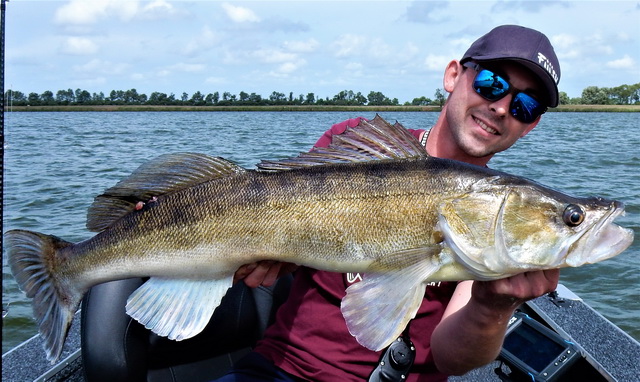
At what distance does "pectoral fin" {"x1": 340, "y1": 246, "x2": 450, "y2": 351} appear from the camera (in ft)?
7.34

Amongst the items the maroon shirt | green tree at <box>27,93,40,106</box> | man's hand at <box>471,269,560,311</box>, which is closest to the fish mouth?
man's hand at <box>471,269,560,311</box>

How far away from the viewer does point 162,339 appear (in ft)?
10.8

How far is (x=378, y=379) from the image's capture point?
2689 millimetres

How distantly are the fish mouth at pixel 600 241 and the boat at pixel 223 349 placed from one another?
1.84 metres

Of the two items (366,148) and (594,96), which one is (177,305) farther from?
(594,96)

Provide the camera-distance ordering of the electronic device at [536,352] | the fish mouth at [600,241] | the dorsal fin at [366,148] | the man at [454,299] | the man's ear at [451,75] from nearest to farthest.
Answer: the fish mouth at [600,241], the dorsal fin at [366,148], the man at [454,299], the man's ear at [451,75], the electronic device at [536,352]

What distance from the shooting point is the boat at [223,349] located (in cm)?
308

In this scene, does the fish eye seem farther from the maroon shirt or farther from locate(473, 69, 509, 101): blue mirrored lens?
locate(473, 69, 509, 101): blue mirrored lens

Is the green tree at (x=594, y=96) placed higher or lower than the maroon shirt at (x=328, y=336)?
lower

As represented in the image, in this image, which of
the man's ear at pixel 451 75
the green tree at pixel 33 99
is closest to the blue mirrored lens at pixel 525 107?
the man's ear at pixel 451 75

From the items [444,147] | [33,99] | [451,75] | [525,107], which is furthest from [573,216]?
[33,99]

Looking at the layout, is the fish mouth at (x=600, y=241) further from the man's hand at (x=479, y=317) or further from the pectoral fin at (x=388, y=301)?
the pectoral fin at (x=388, y=301)

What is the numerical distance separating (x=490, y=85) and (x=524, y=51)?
246 millimetres

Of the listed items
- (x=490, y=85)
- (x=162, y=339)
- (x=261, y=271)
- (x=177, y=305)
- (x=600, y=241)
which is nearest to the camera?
(x=600, y=241)
